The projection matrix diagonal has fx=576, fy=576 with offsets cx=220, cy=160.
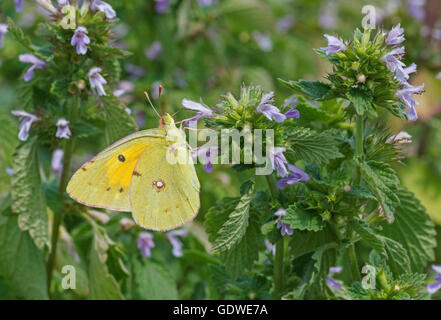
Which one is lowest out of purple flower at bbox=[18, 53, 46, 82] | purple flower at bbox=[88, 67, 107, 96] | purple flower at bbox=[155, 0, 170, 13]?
purple flower at bbox=[88, 67, 107, 96]

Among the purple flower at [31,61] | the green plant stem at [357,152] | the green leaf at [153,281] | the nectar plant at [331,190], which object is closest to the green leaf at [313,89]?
the nectar plant at [331,190]

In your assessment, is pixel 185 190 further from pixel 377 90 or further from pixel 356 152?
pixel 377 90

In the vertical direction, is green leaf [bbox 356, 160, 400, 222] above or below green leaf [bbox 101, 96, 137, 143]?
below

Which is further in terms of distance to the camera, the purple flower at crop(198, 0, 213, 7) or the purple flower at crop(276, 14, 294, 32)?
the purple flower at crop(276, 14, 294, 32)

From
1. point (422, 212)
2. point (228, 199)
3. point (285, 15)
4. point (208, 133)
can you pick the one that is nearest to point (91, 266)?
point (228, 199)

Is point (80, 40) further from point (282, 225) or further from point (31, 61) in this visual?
point (282, 225)

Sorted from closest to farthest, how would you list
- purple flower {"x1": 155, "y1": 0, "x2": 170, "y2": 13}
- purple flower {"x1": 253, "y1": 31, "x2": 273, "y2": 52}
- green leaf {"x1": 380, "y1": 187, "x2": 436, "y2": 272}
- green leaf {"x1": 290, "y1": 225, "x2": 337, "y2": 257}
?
green leaf {"x1": 290, "y1": 225, "x2": 337, "y2": 257}, green leaf {"x1": 380, "y1": 187, "x2": 436, "y2": 272}, purple flower {"x1": 155, "y1": 0, "x2": 170, "y2": 13}, purple flower {"x1": 253, "y1": 31, "x2": 273, "y2": 52}

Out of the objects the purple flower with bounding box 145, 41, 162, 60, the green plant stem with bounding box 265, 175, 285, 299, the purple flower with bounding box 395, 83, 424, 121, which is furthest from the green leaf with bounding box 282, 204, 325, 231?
the purple flower with bounding box 145, 41, 162, 60

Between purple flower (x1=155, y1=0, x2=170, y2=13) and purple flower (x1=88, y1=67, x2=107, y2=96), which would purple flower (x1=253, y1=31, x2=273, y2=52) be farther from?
purple flower (x1=88, y1=67, x2=107, y2=96)

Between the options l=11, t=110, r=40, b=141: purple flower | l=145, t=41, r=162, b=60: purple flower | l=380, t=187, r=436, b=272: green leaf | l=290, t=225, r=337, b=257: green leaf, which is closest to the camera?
l=290, t=225, r=337, b=257: green leaf
